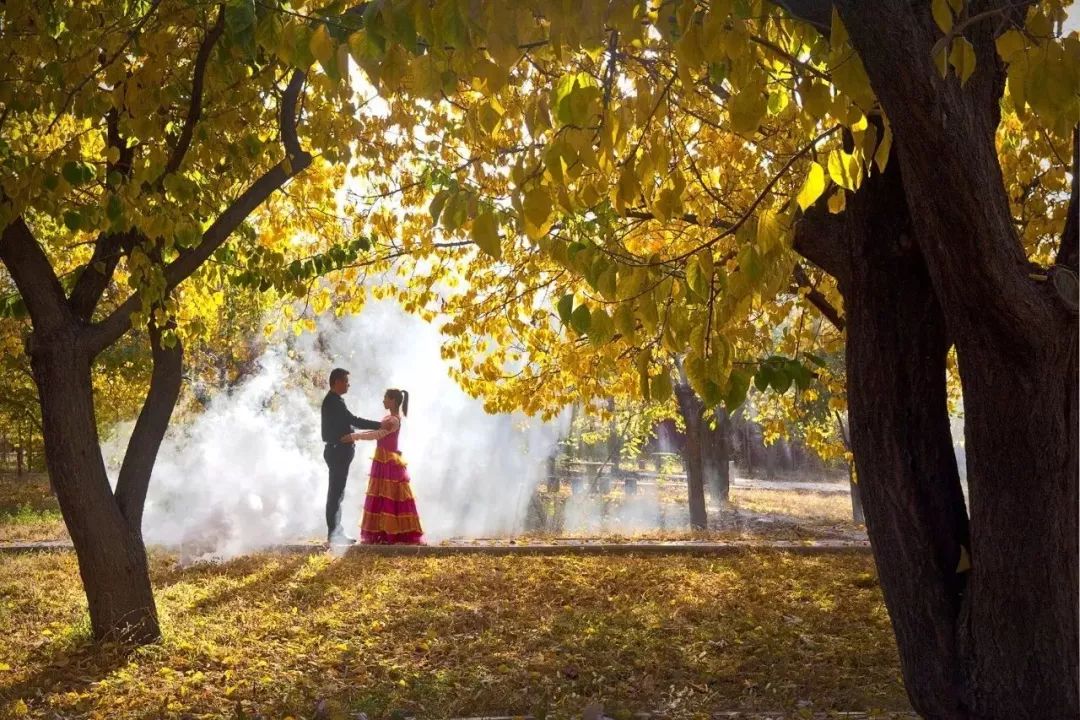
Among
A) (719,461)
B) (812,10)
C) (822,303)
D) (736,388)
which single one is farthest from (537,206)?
(719,461)

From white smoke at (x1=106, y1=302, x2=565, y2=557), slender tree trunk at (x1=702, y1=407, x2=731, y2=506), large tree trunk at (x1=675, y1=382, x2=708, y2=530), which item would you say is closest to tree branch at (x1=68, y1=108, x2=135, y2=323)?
white smoke at (x1=106, y1=302, x2=565, y2=557)

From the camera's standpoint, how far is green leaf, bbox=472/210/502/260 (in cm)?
207

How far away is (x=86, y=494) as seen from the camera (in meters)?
5.29

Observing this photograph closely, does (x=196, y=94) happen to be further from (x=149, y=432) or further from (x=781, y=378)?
(x=781, y=378)

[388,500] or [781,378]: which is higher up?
[781,378]

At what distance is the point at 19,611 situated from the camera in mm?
6246

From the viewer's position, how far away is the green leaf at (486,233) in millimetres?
2066

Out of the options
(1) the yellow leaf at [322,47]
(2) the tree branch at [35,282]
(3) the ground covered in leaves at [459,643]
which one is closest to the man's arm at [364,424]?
(3) the ground covered in leaves at [459,643]

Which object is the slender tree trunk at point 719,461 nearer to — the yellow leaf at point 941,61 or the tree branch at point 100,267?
the tree branch at point 100,267

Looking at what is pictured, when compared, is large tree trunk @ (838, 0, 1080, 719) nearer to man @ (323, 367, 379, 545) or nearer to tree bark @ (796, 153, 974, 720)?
tree bark @ (796, 153, 974, 720)

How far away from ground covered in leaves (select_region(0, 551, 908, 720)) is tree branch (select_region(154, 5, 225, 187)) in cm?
255

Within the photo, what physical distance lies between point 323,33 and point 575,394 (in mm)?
7645

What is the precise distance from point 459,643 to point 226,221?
8.88 ft

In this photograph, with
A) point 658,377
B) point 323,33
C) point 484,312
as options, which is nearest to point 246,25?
point 323,33
